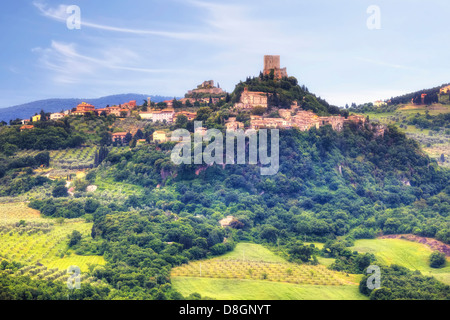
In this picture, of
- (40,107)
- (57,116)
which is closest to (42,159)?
(57,116)

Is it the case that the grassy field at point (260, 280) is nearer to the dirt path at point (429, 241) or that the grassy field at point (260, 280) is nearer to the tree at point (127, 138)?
the dirt path at point (429, 241)

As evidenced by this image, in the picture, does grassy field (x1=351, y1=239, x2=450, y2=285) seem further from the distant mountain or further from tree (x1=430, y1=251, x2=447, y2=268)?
the distant mountain

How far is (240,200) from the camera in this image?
3691cm

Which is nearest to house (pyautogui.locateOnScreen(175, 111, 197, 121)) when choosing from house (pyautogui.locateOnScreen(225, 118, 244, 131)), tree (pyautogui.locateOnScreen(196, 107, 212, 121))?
tree (pyautogui.locateOnScreen(196, 107, 212, 121))

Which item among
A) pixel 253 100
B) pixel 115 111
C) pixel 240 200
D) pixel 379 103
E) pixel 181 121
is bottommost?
A: pixel 240 200

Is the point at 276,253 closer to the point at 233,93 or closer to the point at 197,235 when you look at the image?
the point at 197,235

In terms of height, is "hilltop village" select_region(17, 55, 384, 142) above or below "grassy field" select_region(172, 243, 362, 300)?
above

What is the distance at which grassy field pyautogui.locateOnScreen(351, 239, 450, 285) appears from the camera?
2850 cm

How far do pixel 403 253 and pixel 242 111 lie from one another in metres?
21.7

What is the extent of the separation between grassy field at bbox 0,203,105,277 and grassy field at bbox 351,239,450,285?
50.8 feet

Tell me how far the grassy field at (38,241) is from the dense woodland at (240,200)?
893mm

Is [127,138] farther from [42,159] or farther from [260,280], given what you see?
[260,280]

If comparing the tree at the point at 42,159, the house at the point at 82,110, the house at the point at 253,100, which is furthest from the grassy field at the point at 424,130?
the tree at the point at 42,159
